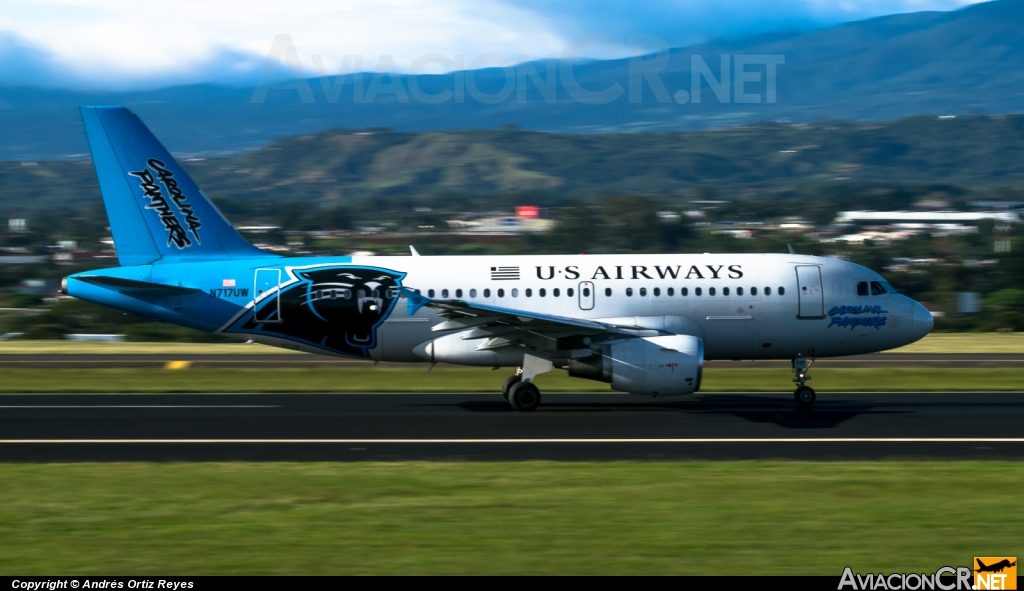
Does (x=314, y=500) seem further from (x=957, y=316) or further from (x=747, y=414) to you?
(x=957, y=316)

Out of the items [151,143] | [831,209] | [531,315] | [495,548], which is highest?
[831,209]

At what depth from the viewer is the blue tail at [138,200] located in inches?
970

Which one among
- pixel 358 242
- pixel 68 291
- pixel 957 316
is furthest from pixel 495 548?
pixel 358 242

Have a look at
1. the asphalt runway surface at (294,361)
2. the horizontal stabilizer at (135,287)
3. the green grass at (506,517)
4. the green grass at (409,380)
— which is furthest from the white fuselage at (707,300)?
the asphalt runway surface at (294,361)

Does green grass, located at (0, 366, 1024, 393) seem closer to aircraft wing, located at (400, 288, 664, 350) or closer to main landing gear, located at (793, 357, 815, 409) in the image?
main landing gear, located at (793, 357, 815, 409)

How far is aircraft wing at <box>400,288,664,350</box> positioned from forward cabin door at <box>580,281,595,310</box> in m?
0.72

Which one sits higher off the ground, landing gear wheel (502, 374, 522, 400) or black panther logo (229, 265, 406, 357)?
black panther logo (229, 265, 406, 357)

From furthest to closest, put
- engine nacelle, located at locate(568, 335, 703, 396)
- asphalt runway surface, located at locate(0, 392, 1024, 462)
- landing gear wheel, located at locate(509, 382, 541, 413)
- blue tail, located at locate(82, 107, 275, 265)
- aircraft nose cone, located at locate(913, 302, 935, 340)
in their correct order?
blue tail, located at locate(82, 107, 275, 265) < aircraft nose cone, located at locate(913, 302, 935, 340) < landing gear wheel, located at locate(509, 382, 541, 413) < engine nacelle, located at locate(568, 335, 703, 396) < asphalt runway surface, located at locate(0, 392, 1024, 462)

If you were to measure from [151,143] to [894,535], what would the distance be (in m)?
19.4

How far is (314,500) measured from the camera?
43.1 ft

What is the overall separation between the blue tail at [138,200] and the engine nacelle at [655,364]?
939 cm

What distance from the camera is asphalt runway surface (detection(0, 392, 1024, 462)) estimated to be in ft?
56.9

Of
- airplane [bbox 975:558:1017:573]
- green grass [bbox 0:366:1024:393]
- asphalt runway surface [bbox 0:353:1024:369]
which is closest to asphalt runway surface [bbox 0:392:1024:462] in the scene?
green grass [bbox 0:366:1024:393]

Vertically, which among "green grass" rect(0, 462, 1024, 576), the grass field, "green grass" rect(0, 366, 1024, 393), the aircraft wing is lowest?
"green grass" rect(0, 462, 1024, 576)
